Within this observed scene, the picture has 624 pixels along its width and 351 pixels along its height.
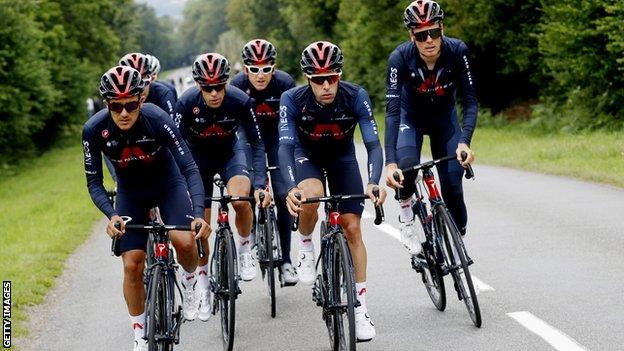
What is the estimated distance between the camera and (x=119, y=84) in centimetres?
659

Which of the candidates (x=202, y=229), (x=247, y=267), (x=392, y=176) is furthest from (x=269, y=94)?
(x=202, y=229)

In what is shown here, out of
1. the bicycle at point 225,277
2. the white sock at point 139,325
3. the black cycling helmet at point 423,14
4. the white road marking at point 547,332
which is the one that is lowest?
the white road marking at point 547,332

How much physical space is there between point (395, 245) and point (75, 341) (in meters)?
4.42

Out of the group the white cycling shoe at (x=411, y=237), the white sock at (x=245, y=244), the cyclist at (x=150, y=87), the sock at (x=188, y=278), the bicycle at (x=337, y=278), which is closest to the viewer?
the bicycle at (x=337, y=278)

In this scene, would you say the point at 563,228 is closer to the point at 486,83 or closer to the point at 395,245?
the point at 395,245

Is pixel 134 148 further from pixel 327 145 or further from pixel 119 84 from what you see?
pixel 327 145

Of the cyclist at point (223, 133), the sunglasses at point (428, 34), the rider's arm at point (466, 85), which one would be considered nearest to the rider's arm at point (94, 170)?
the cyclist at point (223, 133)

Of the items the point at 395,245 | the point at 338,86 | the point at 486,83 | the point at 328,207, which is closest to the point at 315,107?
the point at 338,86

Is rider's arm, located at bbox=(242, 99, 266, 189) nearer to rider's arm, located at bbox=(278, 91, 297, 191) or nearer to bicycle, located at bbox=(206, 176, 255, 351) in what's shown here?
bicycle, located at bbox=(206, 176, 255, 351)

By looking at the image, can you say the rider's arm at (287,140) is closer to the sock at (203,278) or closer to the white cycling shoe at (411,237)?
the white cycling shoe at (411,237)

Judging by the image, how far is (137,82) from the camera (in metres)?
6.63

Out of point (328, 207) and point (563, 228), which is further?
point (563, 228)

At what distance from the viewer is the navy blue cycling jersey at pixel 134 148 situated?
683cm

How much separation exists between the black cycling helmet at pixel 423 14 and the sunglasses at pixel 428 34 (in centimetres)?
6
